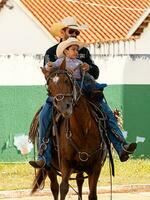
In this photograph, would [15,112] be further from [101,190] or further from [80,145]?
[80,145]

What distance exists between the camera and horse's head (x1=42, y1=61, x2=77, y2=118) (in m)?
10.2

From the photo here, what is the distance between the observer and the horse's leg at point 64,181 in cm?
1109

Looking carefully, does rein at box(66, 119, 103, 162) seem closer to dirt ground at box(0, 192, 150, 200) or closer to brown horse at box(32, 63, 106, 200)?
brown horse at box(32, 63, 106, 200)

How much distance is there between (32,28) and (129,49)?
6360 mm

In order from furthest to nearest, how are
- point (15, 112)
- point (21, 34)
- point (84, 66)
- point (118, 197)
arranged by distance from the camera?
1. point (21, 34)
2. point (15, 112)
3. point (118, 197)
4. point (84, 66)

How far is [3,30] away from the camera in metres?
34.9

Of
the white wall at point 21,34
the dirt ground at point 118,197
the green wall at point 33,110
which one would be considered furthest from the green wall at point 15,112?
the white wall at point 21,34

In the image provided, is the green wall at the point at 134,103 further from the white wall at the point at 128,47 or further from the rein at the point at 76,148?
the rein at the point at 76,148

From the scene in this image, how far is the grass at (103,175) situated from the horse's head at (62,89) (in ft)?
19.5

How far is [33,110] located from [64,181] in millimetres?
10210

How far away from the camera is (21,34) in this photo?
34344 mm

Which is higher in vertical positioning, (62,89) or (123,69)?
(62,89)

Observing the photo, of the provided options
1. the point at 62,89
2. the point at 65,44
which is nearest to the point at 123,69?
the point at 65,44

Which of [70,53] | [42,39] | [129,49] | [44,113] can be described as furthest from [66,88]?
[42,39]
